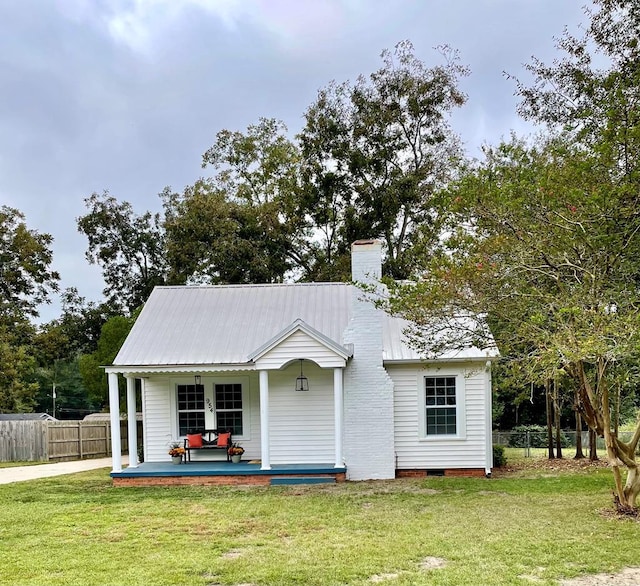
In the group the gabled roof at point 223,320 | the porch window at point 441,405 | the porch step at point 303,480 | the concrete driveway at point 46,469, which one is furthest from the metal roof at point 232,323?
the concrete driveway at point 46,469

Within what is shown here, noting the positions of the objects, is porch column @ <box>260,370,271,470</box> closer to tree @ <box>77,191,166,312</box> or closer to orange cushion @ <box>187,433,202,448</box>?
orange cushion @ <box>187,433,202,448</box>

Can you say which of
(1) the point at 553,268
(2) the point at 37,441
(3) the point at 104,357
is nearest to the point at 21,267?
(3) the point at 104,357

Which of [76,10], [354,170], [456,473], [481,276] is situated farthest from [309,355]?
[354,170]

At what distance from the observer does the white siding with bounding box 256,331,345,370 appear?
1252 cm

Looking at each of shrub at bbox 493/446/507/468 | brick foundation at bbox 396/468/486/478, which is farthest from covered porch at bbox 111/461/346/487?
shrub at bbox 493/446/507/468

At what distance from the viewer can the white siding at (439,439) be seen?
1291 centimetres

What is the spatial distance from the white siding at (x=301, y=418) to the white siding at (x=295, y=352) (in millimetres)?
947

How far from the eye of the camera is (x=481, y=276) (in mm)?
8367

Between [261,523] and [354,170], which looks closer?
[261,523]

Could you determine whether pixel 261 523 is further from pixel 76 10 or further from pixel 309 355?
pixel 76 10

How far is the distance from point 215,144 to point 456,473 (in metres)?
20.0

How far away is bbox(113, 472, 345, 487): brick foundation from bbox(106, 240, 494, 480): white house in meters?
0.18

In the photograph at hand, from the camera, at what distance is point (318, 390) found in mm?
13562

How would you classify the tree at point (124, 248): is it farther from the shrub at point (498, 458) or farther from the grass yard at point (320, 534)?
the shrub at point (498, 458)
